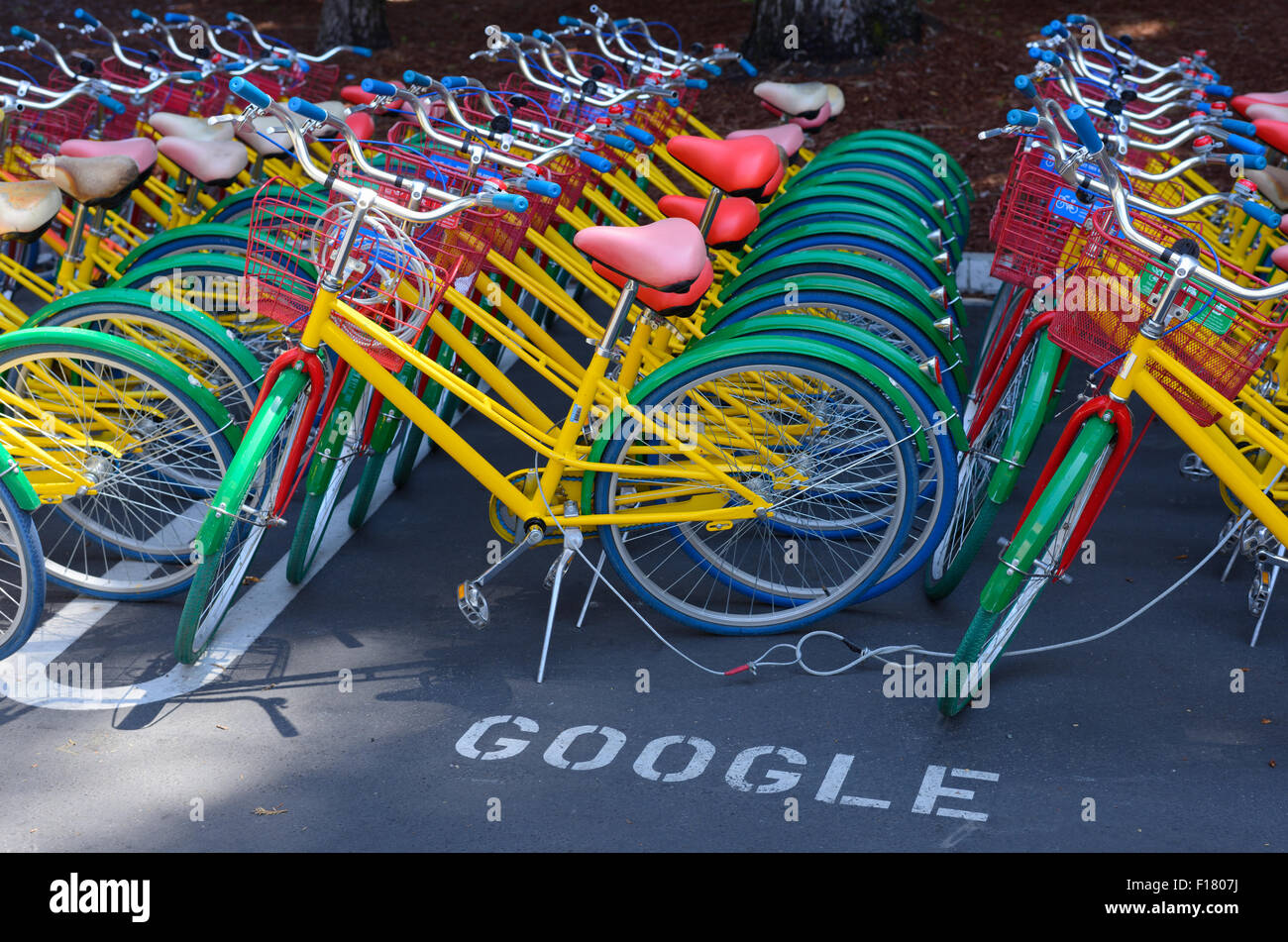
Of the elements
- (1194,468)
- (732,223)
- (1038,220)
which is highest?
(1038,220)

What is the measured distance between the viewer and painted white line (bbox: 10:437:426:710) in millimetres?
3656

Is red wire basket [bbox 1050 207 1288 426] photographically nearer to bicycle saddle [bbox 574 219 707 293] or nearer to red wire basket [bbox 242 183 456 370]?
bicycle saddle [bbox 574 219 707 293]

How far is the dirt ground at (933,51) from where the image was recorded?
948cm

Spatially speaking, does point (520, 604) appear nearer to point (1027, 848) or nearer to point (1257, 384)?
point (1027, 848)

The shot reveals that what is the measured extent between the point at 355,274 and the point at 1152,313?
208 centimetres

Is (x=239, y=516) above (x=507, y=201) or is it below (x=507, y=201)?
below

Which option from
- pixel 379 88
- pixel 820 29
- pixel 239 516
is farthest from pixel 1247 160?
pixel 820 29

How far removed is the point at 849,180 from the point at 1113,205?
2.36 meters

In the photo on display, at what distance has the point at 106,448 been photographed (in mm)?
3936

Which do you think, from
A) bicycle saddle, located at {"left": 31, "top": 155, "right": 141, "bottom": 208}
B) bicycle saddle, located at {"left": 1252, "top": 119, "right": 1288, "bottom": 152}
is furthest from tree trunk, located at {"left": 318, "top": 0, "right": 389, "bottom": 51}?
bicycle saddle, located at {"left": 1252, "top": 119, "right": 1288, "bottom": 152}

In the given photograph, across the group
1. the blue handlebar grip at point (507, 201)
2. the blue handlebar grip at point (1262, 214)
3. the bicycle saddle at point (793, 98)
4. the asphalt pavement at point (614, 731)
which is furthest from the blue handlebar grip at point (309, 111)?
the bicycle saddle at point (793, 98)

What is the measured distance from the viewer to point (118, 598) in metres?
4.19

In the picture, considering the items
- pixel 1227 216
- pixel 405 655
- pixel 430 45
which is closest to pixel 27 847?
pixel 405 655

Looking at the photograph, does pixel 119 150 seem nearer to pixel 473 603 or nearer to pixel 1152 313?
pixel 473 603
